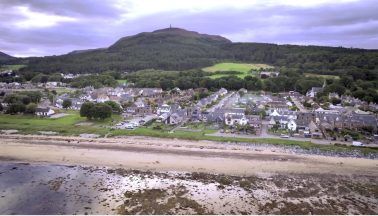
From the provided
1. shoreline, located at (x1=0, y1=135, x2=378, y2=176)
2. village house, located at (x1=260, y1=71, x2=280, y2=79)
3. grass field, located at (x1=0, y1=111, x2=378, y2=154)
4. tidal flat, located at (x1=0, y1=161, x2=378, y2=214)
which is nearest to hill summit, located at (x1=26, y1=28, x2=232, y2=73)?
village house, located at (x1=260, y1=71, x2=280, y2=79)

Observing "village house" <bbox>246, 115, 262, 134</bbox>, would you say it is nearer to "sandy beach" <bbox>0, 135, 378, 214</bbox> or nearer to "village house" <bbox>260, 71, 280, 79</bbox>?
"sandy beach" <bbox>0, 135, 378, 214</bbox>

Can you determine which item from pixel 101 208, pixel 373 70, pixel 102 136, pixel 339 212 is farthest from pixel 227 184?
pixel 373 70

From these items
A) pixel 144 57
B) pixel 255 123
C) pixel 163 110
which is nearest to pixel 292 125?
pixel 255 123

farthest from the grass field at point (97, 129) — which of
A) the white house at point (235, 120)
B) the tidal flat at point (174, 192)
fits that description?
the tidal flat at point (174, 192)

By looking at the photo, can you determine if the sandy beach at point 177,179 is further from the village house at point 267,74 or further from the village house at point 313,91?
the village house at point 267,74

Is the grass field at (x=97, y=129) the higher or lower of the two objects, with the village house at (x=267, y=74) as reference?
lower

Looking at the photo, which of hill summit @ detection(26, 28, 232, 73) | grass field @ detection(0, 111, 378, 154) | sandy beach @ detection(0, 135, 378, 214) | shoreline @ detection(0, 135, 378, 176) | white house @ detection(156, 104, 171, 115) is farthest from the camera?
hill summit @ detection(26, 28, 232, 73)
